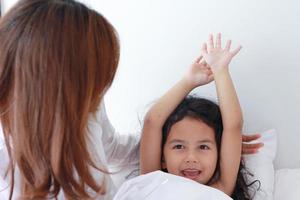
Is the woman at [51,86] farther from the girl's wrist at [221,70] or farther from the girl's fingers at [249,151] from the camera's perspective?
the girl's fingers at [249,151]

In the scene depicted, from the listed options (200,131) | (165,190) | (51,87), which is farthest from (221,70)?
(51,87)

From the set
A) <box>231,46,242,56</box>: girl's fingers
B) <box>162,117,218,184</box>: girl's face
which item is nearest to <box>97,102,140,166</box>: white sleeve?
<box>162,117,218,184</box>: girl's face

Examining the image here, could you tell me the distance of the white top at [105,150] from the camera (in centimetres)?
76

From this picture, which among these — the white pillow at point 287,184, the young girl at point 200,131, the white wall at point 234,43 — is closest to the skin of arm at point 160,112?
the young girl at point 200,131

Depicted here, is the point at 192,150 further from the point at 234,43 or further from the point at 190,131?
the point at 234,43

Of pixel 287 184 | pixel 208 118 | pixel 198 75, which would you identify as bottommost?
Answer: pixel 287 184

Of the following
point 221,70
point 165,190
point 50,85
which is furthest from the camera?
point 221,70

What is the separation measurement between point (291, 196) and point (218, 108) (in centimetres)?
26

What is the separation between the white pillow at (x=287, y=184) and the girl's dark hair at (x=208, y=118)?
7cm

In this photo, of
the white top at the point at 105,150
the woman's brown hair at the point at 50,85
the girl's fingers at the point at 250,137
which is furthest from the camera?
the girl's fingers at the point at 250,137

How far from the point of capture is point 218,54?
943 millimetres

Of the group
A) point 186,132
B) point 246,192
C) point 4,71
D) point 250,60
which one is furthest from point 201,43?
point 4,71

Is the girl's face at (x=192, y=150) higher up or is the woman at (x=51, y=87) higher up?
the woman at (x=51, y=87)

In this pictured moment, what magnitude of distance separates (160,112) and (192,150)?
114mm
